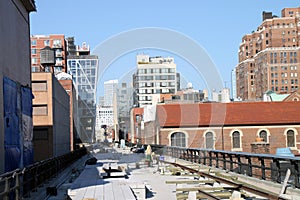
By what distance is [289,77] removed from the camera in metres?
143

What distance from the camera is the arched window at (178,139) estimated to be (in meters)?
61.7

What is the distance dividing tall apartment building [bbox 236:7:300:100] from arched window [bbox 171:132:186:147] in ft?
248

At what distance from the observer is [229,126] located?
213 ft

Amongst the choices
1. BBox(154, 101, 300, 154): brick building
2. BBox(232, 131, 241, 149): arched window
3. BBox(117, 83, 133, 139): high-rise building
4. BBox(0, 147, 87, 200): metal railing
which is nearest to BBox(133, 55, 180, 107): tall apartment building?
BBox(117, 83, 133, 139): high-rise building

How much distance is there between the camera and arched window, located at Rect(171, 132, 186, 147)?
202ft

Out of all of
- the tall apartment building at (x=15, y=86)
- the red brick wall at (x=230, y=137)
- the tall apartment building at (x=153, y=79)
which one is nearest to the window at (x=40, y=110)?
the tall apartment building at (x=15, y=86)

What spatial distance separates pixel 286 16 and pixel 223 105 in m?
100

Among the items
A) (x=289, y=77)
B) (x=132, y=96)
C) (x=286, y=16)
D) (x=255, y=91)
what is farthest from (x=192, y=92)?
(x=286, y=16)

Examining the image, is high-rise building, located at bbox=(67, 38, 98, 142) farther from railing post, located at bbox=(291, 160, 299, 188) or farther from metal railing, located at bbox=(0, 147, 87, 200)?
railing post, located at bbox=(291, 160, 299, 188)

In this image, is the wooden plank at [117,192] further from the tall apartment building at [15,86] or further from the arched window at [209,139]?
the arched window at [209,139]

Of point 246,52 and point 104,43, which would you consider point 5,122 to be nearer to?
point 104,43

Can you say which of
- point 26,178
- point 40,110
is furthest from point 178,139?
point 26,178

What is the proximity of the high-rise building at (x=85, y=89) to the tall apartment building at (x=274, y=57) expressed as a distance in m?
45.5

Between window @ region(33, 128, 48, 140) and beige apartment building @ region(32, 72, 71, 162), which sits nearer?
beige apartment building @ region(32, 72, 71, 162)
